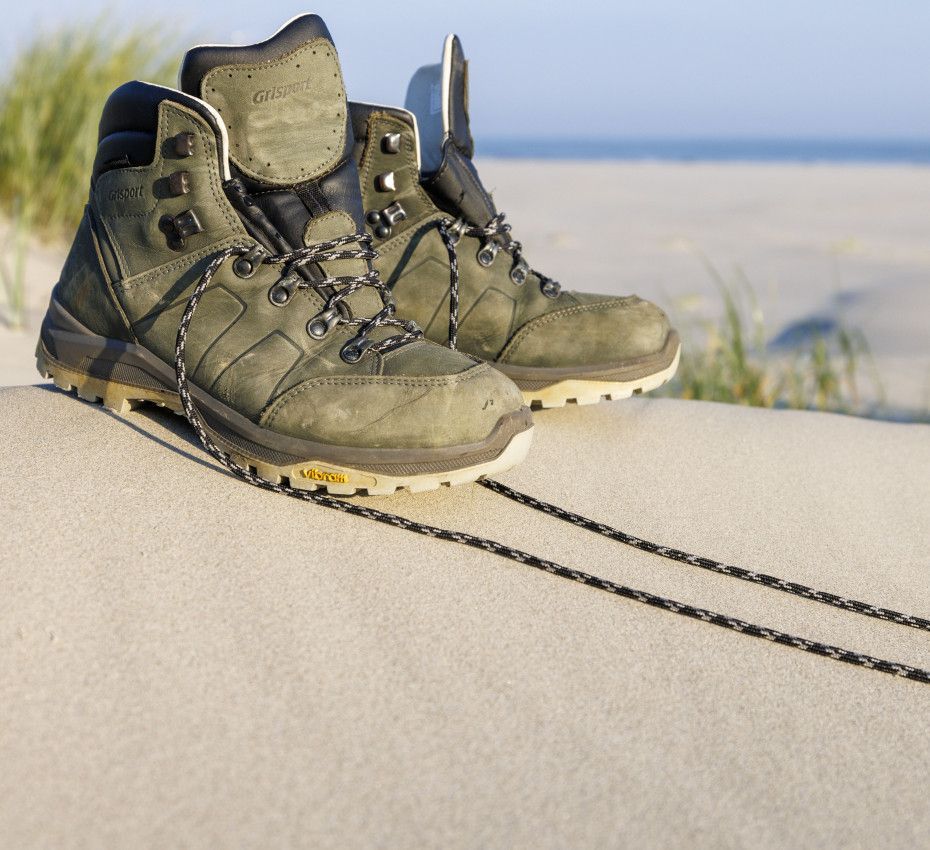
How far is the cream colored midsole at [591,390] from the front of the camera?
7.36 ft

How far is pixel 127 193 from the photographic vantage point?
6.12 ft

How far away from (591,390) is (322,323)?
69 cm

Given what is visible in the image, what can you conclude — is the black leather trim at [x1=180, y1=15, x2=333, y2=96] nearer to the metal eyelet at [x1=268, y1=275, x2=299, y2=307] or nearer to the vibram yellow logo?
the metal eyelet at [x1=268, y1=275, x2=299, y2=307]

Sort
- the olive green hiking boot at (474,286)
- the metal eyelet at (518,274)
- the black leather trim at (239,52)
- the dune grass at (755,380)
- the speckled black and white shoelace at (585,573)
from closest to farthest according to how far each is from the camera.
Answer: the speckled black and white shoelace at (585,573) → the black leather trim at (239,52) → the olive green hiking boot at (474,286) → the metal eyelet at (518,274) → the dune grass at (755,380)

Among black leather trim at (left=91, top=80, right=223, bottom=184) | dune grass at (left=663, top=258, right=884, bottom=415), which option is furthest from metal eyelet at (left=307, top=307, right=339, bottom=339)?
dune grass at (left=663, top=258, right=884, bottom=415)

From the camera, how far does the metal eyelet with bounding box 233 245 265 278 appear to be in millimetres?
1793

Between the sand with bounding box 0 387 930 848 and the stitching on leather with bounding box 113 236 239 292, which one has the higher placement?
the stitching on leather with bounding box 113 236 239 292

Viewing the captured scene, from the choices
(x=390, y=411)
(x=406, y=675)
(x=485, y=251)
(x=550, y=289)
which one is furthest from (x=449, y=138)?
(x=406, y=675)

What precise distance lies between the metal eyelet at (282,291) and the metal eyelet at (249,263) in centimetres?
5

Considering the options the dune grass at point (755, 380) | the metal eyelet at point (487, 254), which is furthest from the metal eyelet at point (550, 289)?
the dune grass at point (755, 380)

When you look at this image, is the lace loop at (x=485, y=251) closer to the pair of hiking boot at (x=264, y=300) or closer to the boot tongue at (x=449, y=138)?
the boot tongue at (x=449, y=138)

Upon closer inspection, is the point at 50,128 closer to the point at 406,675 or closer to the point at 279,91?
the point at 279,91

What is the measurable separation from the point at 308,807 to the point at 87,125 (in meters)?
4.08

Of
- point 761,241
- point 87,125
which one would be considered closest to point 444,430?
point 87,125
